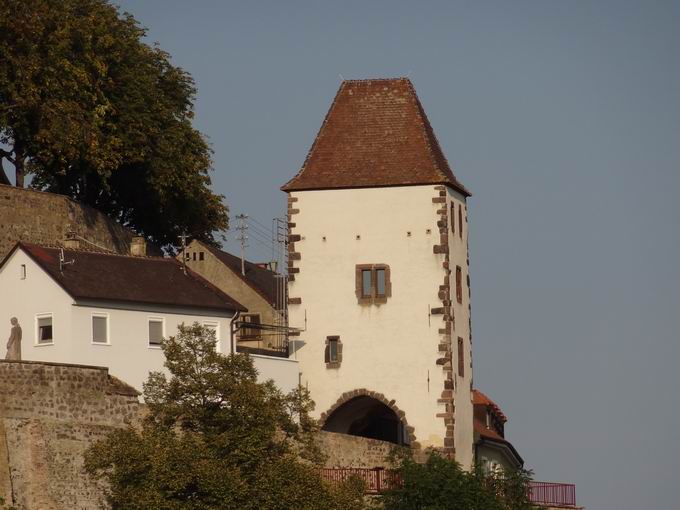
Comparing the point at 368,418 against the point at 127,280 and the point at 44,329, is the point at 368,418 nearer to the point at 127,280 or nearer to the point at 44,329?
the point at 127,280

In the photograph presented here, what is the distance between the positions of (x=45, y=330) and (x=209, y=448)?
10.0 m

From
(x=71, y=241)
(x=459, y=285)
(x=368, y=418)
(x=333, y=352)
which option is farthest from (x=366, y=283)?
(x=71, y=241)

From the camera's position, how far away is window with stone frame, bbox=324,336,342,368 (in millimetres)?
68438

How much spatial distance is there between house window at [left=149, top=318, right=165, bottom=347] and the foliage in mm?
7369

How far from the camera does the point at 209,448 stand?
2060 inches

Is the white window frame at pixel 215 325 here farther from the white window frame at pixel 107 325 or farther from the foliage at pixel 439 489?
the foliage at pixel 439 489

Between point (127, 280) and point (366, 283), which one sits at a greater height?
point (366, 283)

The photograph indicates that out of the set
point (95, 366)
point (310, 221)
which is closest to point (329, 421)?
point (310, 221)

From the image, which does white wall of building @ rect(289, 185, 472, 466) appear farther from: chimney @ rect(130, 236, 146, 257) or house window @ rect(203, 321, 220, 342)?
chimney @ rect(130, 236, 146, 257)

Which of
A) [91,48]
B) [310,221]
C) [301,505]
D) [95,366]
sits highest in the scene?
[91,48]

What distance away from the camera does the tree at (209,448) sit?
51312 mm

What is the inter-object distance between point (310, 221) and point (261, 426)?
698 inches

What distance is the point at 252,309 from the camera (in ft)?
251

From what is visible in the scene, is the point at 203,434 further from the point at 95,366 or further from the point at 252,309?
the point at 252,309
